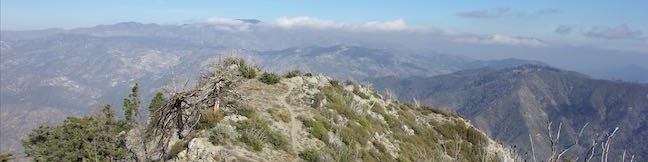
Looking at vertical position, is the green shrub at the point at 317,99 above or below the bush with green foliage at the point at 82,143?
above

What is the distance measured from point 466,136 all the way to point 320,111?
1539cm

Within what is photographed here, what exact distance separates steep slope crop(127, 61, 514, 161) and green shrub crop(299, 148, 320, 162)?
5 centimetres

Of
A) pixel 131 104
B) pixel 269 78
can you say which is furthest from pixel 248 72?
pixel 131 104

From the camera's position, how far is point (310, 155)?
25750 mm

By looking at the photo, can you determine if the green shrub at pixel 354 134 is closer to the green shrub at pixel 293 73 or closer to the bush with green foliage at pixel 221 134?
the bush with green foliage at pixel 221 134

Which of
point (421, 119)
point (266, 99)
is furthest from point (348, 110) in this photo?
point (421, 119)

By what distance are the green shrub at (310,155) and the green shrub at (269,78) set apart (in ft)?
46.4

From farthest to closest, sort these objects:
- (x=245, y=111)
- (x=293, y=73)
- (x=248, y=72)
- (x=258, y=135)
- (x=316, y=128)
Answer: (x=293, y=73) → (x=248, y=72) → (x=316, y=128) → (x=245, y=111) → (x=258, y=135)

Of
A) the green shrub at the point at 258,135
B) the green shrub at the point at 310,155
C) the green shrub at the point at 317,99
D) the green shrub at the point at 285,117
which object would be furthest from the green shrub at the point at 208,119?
the green shrub at the point at 317,99

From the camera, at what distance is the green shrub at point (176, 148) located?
2223 centimetres

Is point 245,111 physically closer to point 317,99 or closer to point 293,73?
point 317,99

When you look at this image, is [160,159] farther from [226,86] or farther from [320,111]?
[320,111]

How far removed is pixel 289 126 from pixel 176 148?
8.88 m

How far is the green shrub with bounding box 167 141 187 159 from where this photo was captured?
22234 mm
